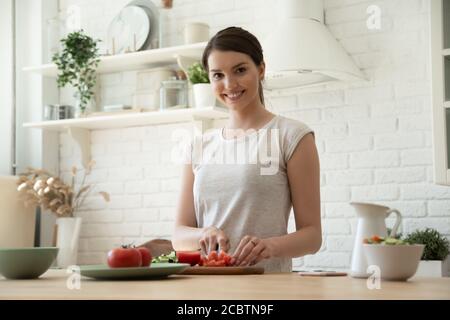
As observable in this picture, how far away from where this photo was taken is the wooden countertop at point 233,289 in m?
1.12

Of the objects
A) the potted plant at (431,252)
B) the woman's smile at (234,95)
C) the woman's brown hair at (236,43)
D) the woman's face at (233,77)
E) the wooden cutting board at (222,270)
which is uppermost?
the woman's brown hair at (236,43)

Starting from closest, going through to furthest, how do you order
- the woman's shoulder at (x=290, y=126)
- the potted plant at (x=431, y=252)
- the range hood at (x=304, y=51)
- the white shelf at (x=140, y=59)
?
1. the woman's shoulder at (x=290, y=126)
2. the potted plant at (x=431, y=252)
3. the range hood at (x=304, y=51)
4. the white shelf at (x=140, y=59)

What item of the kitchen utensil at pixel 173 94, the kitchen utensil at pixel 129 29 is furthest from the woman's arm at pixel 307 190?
the kitchen utensil at pixel 129 29

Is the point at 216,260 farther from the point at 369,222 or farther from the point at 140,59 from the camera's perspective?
the point at 140,59

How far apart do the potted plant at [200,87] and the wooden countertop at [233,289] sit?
2.29 meters

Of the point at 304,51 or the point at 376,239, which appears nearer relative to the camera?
the point at 376,239

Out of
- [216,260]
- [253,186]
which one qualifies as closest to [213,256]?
[216,260]

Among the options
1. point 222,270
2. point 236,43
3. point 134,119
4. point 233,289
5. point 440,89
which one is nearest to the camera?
point 233,289

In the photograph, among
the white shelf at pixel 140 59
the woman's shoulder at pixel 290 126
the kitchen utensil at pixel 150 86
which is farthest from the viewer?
the kitchen utensil at pixel 150 86

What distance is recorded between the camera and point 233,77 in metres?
2.24

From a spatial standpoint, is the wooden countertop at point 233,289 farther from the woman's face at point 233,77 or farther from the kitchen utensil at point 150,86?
the kitchen utensil at point 150,86

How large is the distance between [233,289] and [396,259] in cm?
39

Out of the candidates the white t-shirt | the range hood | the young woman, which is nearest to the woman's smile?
the young woman

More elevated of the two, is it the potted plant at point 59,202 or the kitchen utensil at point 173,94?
the kitchen utensil at point 173,94
